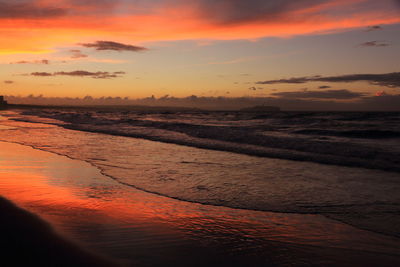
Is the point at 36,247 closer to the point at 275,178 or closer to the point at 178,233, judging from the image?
the point at 178,233

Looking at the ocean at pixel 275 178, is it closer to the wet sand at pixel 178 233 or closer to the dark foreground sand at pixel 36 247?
the wet sand at pixel 178 233

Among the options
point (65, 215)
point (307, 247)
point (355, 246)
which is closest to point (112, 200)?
point (65, 215)

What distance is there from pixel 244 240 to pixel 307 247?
2.63 feet

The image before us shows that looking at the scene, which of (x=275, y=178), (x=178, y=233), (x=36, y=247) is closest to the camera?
(x=36, y=247)

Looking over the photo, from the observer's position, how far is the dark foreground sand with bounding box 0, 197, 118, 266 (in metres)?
3.59

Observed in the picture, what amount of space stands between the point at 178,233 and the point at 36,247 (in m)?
1.78

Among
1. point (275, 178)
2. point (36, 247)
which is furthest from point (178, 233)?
point (275, 178)

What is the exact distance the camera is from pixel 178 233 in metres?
4.66

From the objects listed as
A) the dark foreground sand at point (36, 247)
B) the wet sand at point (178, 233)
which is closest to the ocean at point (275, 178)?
the wet sand at point (178, 233)

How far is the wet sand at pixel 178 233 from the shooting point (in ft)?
12.7

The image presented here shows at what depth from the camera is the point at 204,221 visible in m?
5.25

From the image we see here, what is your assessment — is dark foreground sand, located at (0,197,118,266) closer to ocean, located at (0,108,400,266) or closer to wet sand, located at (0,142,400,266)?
wet sand, located at (0,142,400,266)

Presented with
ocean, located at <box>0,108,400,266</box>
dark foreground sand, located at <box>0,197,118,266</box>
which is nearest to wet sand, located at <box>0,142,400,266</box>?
dark foreground sand, located at <box>0,197,118,266</box>

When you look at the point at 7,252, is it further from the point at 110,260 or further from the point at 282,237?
the point at 282,237
